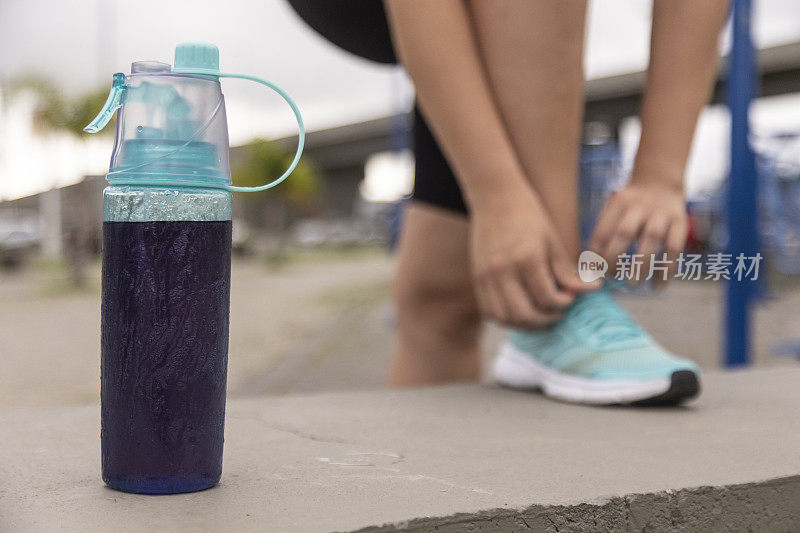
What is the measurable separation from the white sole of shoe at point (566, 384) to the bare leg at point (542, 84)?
0.21m

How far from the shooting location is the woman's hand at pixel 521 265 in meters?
1.27

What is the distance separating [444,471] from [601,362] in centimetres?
48

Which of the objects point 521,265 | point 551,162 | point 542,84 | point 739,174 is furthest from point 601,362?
point 739,174

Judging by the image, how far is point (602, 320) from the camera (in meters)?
1.33

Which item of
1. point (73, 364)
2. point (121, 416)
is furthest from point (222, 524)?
point (73, 364)

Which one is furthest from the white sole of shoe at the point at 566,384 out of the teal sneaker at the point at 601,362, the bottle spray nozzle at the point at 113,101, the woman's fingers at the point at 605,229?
the bottle spray nozzle at the point at 113,101

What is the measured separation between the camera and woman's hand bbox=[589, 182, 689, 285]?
125cm

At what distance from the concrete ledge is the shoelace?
12 centimetres

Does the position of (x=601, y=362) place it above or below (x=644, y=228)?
below

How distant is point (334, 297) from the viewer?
901cm

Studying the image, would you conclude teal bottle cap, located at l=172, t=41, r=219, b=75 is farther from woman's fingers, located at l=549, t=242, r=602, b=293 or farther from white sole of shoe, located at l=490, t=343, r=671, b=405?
white sole of shoe, located at l=490, t=343, r=671, b=405

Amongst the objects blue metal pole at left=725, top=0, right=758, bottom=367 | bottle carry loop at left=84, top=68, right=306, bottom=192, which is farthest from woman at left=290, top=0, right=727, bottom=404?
blue metal pole at left=725, top=0, right=758, bottom=367

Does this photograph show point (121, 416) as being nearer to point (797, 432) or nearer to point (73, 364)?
point (797, 432)

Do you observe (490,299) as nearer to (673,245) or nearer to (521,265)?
(521,265)
